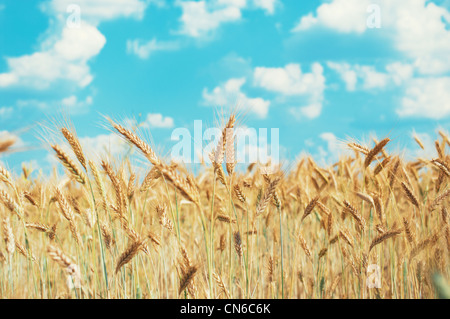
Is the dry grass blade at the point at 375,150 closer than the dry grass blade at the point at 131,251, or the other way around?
the dry grass blade at the point at 131,251

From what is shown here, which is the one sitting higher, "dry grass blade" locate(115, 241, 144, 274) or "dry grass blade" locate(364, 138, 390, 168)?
"dry grass blade" locate(364, 138, 390, 168)

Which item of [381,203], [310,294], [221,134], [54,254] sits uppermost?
[221,134]

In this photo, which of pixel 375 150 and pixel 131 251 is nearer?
pixel 131 251

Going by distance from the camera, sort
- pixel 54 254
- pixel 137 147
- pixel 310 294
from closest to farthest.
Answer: pixel 54 254, pixel 137 147, pixel 310 294

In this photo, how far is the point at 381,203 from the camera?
2775mm

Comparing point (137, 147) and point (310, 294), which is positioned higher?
point (137, 147)

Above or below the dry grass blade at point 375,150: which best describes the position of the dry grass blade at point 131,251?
below

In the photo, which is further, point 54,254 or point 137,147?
point 137,147

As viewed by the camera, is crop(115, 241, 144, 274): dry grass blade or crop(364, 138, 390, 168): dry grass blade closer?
crop(115, 241, 144, 274): dry grass blade

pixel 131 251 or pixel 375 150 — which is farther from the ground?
pixel 375 150
